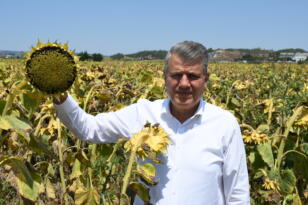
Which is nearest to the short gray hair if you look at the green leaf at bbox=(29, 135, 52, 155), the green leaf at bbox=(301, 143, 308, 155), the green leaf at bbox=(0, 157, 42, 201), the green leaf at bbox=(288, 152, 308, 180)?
the green leaf at bbox=(29, 135, 52, 155)

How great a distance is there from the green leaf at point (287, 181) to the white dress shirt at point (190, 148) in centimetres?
79

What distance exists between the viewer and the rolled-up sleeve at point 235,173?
2.06 m

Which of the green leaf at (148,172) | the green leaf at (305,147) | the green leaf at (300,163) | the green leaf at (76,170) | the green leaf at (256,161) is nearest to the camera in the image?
the green leaf at (148,172)

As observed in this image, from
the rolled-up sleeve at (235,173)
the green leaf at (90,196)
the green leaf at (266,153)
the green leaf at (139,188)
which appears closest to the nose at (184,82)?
the rolled-up sleeve at (235,173)

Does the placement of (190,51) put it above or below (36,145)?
above

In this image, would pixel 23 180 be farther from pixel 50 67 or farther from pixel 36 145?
pixel 50 67

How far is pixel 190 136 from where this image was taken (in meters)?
2.03

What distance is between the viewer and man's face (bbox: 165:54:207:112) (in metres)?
1.97

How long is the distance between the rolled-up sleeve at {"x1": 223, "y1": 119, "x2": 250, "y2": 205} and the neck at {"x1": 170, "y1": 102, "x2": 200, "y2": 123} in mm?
224

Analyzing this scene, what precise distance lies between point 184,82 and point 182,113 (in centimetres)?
21

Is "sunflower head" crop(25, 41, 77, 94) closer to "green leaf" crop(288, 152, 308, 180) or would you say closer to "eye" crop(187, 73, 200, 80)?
"eye" crop(187, 73, 200, 80)

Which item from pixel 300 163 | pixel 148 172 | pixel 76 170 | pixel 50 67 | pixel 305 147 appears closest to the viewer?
pixel 50 67

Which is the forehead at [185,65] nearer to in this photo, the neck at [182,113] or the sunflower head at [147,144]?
the neck at [182,113]

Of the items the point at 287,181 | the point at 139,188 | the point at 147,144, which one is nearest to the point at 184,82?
the point at 147,144
